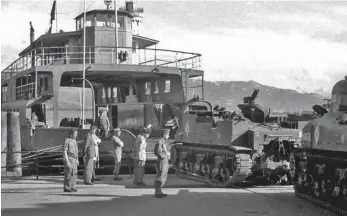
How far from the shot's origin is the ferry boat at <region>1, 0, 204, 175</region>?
20.5m

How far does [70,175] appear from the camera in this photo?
12844 millimetres

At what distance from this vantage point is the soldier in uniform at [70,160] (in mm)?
12602

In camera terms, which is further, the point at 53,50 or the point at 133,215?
the point at 53,50

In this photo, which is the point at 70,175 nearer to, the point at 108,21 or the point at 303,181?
the point at 303,181

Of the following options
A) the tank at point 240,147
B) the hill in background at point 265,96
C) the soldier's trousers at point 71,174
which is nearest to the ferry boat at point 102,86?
the tank at point 240,147

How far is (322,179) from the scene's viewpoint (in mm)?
11000

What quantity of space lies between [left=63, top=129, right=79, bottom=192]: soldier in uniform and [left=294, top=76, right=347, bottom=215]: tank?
15.7 ft

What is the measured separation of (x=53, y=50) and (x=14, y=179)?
12869 millimetres

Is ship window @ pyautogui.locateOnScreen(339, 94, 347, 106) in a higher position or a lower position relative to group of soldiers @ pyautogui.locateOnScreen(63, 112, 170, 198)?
higher

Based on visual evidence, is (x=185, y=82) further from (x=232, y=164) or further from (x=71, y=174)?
(x=71, y=174)

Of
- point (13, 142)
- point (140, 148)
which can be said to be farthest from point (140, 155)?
point (13, 142)

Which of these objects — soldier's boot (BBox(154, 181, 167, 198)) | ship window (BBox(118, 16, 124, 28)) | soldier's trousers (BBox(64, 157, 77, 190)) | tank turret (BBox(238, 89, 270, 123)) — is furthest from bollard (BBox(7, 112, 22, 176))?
ship window (BBox(118, 16, 124, 28))

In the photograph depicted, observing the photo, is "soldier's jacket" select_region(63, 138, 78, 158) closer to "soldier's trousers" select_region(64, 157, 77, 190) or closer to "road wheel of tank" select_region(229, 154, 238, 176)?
"soldier's trousers" select_region(64, 157, 77, 190)

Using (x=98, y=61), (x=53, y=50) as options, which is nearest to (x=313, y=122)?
(x=98, y=61)
